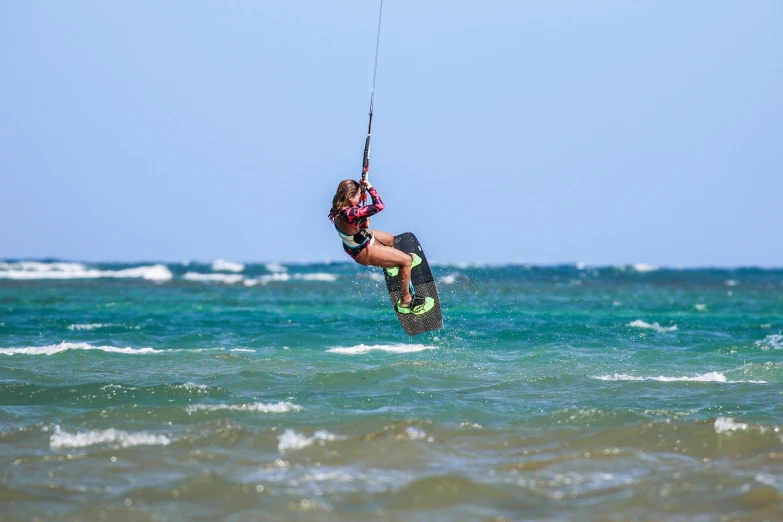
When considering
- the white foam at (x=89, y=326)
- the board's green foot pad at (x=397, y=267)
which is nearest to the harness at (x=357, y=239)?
the board's green foot pad at (x=397, y=267)

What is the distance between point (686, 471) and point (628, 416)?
64.5 inches

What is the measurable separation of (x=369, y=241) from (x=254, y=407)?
121 inches

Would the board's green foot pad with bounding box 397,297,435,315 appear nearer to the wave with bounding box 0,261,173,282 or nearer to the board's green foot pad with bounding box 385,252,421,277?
the board's green foot pad with bounding box 385,252,421,277

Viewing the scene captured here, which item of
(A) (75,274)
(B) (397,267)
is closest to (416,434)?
(B) (397,267)

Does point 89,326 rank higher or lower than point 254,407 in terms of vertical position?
lower

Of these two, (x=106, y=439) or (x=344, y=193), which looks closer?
(x=106, y=439)

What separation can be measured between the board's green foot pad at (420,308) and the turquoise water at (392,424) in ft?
2.36

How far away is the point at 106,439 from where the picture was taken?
7.34 metres

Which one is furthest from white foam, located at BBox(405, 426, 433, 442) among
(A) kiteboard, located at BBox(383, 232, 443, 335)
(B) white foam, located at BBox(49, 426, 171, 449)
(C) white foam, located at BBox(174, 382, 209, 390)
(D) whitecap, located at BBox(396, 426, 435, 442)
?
(A) kiteboard, located at BBox(383, 232, 443, 335)

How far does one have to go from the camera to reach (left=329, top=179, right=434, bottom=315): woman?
1022cm

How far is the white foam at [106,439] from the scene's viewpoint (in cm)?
721

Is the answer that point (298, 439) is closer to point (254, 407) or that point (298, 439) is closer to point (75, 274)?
point (254, 407)

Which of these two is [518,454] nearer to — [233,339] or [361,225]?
[361,225]

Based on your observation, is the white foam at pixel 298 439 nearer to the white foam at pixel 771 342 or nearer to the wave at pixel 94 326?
the white foam at pixel 771 342
